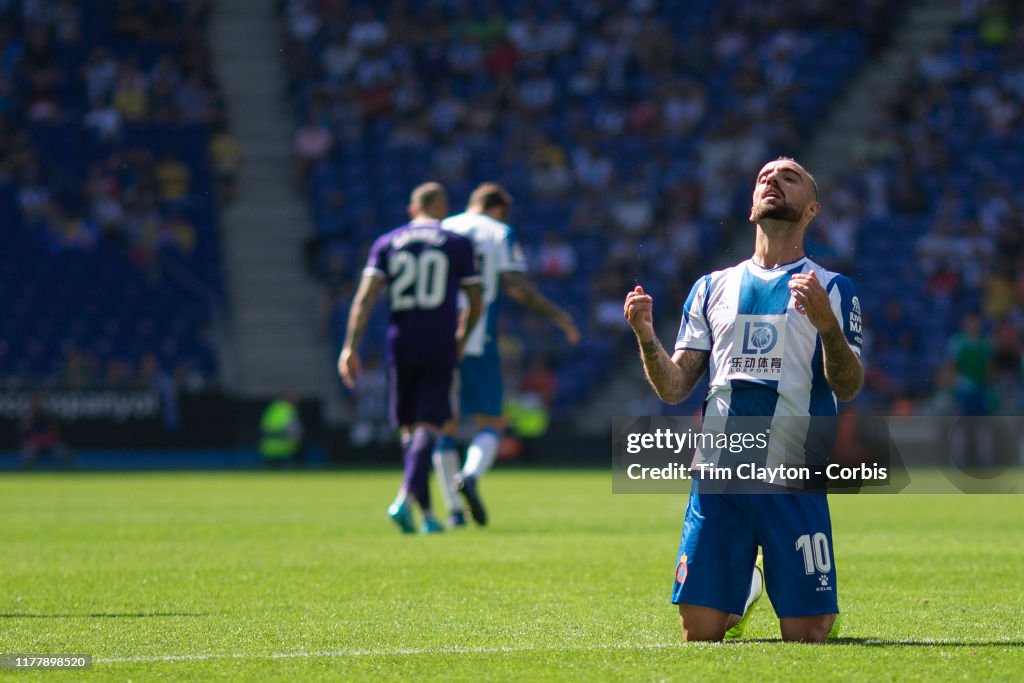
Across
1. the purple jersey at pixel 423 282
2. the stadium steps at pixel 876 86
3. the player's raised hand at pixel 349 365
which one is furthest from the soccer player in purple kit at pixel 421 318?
the stadium steps at pixel 876 86

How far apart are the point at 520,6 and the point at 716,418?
2557 cm

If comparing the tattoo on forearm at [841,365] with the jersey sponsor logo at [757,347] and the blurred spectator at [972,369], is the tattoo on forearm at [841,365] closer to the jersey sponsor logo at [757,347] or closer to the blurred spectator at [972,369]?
the jersey sponsor logo at [757,347]

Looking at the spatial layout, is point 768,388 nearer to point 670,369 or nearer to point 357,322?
point 670,369

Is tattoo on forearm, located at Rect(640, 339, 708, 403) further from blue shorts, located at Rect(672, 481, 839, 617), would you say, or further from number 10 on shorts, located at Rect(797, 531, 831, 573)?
number 10 on shorts, located at Rect(797, 531, 831, 573)

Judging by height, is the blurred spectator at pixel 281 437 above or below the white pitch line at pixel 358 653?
below

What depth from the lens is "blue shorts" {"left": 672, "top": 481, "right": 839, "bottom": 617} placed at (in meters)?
5.73

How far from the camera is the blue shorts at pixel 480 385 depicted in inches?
468

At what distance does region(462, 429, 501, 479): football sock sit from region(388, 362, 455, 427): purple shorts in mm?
520

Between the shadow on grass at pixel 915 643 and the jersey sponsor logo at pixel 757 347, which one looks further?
the jersey sponsor logo at pixel 757 347

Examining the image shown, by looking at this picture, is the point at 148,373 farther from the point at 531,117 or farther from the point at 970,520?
the point at 970,520

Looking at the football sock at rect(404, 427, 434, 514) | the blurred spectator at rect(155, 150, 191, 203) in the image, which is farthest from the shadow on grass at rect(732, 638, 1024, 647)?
the blurred spectator at rect(155, 150, 191, 203)

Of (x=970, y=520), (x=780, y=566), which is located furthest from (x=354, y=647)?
(x=970, y=520)

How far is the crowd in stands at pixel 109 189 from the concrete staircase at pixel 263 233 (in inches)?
22.6

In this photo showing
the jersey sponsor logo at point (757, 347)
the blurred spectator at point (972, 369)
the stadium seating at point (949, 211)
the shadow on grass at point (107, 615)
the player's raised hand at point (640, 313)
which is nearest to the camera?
the player's raised hand at point (640, 313)
